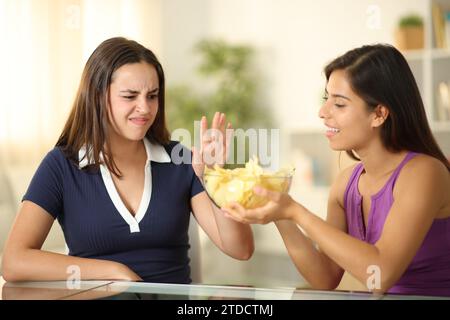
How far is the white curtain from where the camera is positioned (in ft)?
10.6

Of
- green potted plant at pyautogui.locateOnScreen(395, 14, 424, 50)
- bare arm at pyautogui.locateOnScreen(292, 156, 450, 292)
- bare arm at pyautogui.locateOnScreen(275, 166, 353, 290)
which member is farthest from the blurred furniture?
green potted plant at pyautogui.locateOnScreen(395, 14, 424, 50)

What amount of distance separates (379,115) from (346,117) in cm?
8

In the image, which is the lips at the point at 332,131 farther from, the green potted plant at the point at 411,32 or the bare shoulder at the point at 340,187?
the green potted plant at the point at 411,32

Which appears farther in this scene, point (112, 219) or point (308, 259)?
point (112, 219)

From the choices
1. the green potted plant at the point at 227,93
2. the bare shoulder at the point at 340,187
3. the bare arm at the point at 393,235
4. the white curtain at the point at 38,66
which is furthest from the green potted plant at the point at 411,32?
the bare arm at the point at 393,235

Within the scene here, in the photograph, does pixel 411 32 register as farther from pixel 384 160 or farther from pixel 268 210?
pixel 268 210

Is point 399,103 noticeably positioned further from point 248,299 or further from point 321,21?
point 321,21

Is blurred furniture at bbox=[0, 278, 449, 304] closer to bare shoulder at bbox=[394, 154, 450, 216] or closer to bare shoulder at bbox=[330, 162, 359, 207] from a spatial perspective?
bare shoulder at bbox=[394, 154, 450, 216]

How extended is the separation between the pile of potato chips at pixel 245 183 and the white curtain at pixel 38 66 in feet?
7.70

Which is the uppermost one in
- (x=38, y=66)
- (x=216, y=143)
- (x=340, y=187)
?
(x=38, y=66)

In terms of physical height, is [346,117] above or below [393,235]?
above

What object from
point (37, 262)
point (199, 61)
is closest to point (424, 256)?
point (37, 262)

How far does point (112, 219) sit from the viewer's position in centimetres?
144
